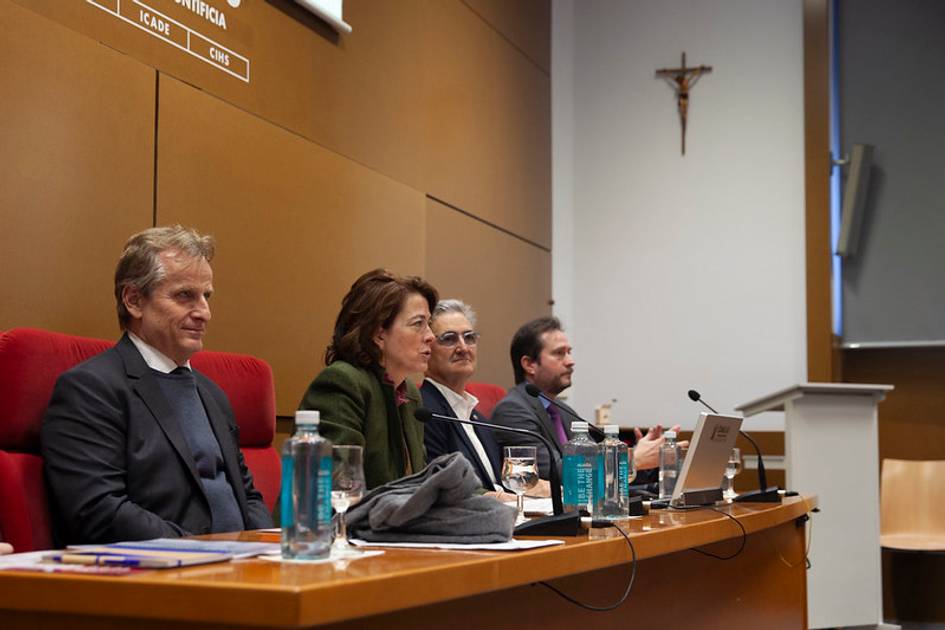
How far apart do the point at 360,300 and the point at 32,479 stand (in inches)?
47.9

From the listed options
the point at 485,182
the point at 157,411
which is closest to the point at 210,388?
the point at 157,411

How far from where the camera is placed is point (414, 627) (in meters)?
1.45

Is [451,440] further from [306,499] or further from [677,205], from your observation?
[677,205]

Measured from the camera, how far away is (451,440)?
3.51 meters

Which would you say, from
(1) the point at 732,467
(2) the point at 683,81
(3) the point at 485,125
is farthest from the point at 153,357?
(2) the point at 683,81

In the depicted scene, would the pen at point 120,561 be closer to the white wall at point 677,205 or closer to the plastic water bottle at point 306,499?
the plastic water bottle at point 306,499

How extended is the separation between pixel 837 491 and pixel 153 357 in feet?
10.6

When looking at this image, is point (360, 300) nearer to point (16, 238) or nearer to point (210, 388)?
point (210, 388)

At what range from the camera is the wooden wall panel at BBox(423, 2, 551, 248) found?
5.34 metres

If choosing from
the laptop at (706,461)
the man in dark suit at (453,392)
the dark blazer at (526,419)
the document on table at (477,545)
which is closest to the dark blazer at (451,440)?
the man in dark suit at (453,392)

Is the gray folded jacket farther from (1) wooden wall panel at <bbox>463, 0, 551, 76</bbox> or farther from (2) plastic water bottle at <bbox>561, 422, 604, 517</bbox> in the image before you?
(1) wooden wall panel at <bbox>463, 0, 551, 76</bbox>

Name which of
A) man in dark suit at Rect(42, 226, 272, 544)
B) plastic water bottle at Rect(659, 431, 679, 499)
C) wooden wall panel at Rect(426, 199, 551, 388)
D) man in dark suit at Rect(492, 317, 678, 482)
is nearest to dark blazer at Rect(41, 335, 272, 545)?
man in dark suit at Rect(42, 226, 272, 544)

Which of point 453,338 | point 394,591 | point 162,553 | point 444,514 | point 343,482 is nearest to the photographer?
point 394,591

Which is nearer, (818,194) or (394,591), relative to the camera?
(394,591)
